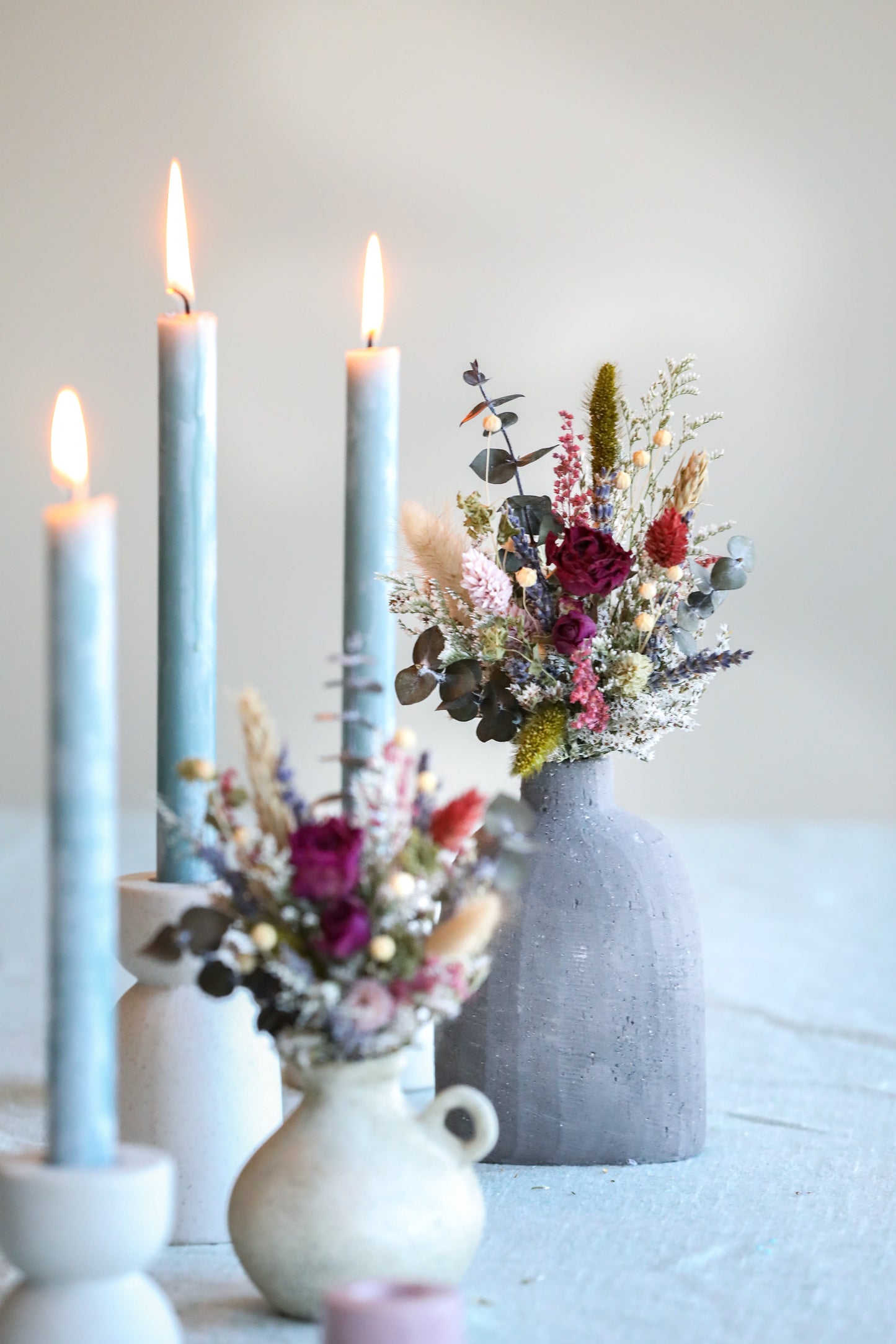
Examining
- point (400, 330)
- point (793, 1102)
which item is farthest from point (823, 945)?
point (400, 330)

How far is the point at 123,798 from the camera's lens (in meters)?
1.68

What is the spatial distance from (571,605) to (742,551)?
94mm

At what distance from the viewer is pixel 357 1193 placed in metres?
0.53

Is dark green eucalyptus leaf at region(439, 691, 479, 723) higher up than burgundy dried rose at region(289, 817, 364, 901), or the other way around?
dark green eucalyptus leaf at region(439, 691, 479, 723)

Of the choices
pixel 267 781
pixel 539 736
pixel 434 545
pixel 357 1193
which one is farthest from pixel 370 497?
pixel 357 1193

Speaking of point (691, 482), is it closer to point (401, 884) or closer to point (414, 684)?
point (414, 684)

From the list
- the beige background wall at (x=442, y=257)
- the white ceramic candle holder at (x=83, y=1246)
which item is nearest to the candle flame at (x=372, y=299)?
the white ceramic candle holder at (x=83, y=1246)

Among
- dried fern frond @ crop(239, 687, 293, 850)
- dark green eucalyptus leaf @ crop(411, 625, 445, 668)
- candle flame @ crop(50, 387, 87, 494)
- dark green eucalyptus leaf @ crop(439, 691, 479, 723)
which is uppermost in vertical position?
candle flame @ crop(50, 387, 87, 494)

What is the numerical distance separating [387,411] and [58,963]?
14.9 inches

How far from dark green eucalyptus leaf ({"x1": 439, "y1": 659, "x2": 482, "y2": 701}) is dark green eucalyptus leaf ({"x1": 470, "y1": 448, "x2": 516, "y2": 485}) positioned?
0.10 meters

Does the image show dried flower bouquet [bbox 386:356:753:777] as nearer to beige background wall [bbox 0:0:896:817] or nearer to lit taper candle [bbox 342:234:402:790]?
lit taper candle [bbox 342:234:402:790]

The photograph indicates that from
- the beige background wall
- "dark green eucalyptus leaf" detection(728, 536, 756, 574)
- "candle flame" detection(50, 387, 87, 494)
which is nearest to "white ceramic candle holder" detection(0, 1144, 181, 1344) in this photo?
"candle flame" detection(50, 387, 87, 494)

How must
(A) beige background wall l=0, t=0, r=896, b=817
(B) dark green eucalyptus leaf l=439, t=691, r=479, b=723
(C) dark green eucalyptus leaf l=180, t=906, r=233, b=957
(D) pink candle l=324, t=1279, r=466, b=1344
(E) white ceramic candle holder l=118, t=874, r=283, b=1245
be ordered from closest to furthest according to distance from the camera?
(D) pink candle l=324, t=1279, r=466, b=1344
(C) dark green eucalyptus leaf l=180, t=906, r=233, b=957
(E) white ceramic candle holder l=118, t=874, r=283, b=1245
(B) dark green eucalyptus leaf l=439, t=691, r=479, b=723
(A) beige background wall l=0, t=0, r=896, b=817

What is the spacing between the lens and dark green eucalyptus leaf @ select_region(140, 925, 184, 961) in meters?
0.52
